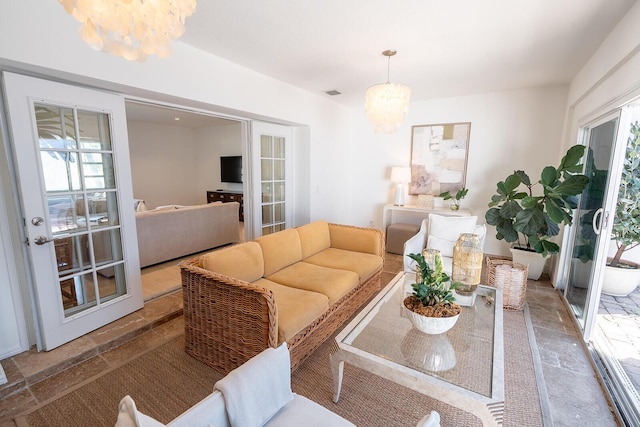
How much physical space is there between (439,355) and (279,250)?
1562mm

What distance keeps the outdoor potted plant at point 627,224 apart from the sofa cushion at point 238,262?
11.0 ft

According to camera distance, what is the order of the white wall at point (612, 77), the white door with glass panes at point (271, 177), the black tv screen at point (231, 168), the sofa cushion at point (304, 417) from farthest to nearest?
the black tv screen at point (231, 168) → the white door with glass panes at point (271, 177) → the white wall at point (612, 77) → the sofa cushion at point (304, 417)

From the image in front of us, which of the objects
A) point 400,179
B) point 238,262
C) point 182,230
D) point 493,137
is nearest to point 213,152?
point 182,230

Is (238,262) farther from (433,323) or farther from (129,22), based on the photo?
(129,22)

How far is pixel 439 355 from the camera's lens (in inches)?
62.7

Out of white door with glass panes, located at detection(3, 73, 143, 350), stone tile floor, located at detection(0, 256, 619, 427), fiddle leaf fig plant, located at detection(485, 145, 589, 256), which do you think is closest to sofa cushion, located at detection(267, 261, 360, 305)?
stone tile floor, located at detection(0, 256, 619, 427)

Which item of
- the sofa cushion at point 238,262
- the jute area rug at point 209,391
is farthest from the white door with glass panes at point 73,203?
the sofa cushion at point 238,262

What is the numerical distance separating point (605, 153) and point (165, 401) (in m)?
3.82

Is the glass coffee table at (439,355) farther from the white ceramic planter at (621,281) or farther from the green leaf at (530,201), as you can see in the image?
the white ceramic planter at (621,281)

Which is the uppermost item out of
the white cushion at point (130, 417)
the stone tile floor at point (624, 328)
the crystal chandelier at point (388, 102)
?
the crystal chandelier at point (388, 102)

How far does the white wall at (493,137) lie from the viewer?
157 inches

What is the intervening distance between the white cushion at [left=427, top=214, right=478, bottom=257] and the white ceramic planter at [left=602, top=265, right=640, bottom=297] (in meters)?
1.39

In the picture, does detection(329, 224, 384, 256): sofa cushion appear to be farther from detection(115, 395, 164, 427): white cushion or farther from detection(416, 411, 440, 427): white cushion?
detection(115, 395, 164, 427): white cushion

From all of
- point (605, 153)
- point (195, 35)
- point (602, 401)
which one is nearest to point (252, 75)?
point (195, 35)
